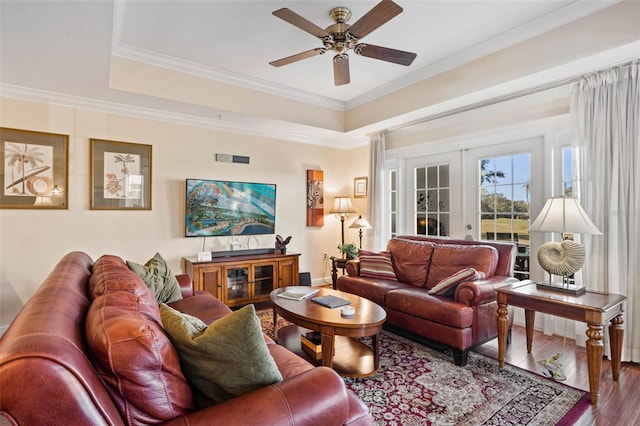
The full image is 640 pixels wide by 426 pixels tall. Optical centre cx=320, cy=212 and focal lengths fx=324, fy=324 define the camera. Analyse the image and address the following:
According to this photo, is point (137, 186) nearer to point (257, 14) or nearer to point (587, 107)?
point (257, 14)

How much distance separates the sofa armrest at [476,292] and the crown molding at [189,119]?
3115mm

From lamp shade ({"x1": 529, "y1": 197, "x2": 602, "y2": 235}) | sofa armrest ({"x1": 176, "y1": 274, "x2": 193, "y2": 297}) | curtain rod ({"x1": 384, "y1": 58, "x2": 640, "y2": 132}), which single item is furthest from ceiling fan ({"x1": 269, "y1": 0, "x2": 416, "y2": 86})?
sofa armrest ({"x1": 176, "y1": 274, "x2": 193, "y2": 297})

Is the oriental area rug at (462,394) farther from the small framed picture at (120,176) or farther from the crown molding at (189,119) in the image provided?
the crown molding at (189,119)

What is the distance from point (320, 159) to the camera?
5465 mm

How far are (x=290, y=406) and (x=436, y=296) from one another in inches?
86.2

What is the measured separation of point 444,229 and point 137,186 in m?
3.96

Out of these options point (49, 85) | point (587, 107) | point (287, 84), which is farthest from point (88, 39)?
point (587, 107)

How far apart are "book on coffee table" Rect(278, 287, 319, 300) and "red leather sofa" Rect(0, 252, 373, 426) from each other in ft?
5.07

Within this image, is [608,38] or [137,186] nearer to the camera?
[608,38]

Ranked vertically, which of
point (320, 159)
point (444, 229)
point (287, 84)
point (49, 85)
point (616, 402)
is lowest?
point (616, 402)

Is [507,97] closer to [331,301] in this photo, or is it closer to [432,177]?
[432,177]

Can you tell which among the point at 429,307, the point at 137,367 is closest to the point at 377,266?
the point at 429,307

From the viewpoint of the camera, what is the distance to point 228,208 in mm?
4480

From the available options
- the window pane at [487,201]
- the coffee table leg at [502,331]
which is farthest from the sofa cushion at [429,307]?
the window pane at [487,201]
